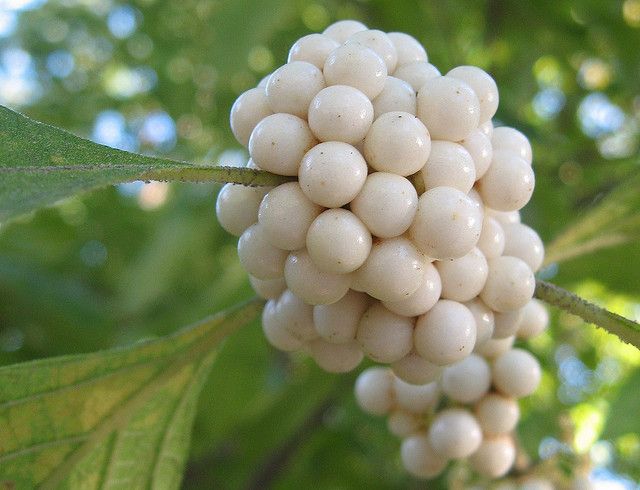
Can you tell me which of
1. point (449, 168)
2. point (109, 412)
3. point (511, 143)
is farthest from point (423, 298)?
point (109, 412)

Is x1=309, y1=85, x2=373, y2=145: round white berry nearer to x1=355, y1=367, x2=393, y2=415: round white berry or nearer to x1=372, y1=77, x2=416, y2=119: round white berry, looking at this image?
x1=372, y1=77, x2=416, y2=119: round white berry

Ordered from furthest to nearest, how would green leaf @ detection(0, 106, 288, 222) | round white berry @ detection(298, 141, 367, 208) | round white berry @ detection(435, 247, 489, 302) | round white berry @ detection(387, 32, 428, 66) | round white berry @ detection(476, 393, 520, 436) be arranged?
round white berry @ detection(476, 393, 520, 436) < round white berry @ detection(387, 32, 428, 66) < round white berry @ detection(435, 247, 489, 302) < round white berry @ detection(298, 141, 367, 208) < green leaf @ detection(0, 106, 288, 222)

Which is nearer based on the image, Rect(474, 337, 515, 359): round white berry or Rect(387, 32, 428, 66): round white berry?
Rect(387, 32, 428, 66): round white berry

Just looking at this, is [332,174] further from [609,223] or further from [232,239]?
[232,239]

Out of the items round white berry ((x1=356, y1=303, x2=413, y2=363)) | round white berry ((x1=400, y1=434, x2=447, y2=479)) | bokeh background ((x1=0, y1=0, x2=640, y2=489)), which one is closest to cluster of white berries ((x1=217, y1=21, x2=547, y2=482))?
round white berry ((x1=356, y1=303, x2=413, y2=363))

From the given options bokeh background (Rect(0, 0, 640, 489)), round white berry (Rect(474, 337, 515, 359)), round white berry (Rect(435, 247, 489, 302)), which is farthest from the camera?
bokeh background (Rect(0, 0, 640, 489))
